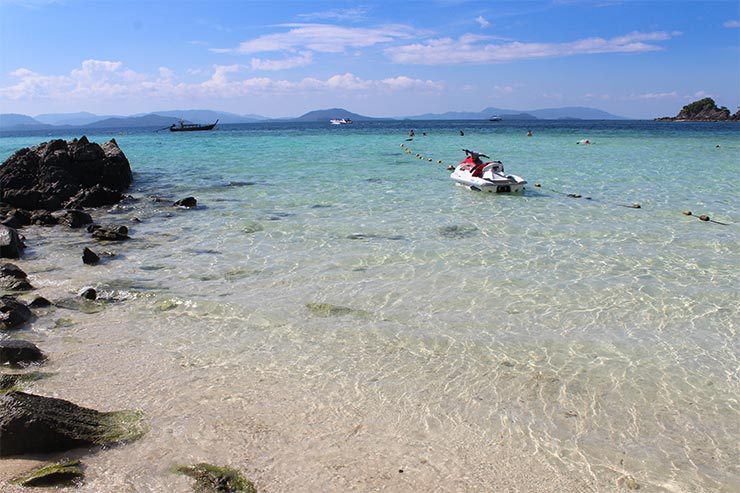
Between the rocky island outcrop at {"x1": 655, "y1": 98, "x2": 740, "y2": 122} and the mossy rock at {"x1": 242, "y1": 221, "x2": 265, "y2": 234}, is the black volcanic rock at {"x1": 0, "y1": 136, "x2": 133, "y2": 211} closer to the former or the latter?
the mossy rock at {"x1": 242, "y1": 221, "x2": 265, "y2": 234}

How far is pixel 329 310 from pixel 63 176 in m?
18.0

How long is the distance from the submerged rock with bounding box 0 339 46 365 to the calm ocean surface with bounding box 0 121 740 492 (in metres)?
0.23

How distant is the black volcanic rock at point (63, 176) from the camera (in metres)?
20.5

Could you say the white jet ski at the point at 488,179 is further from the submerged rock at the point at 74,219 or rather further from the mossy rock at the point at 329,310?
the submerged rock at the point at 74,219

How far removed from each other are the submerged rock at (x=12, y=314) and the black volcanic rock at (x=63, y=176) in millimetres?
12886

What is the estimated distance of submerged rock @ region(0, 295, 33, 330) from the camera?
336 inches

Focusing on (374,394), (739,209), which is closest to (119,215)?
(374,394)

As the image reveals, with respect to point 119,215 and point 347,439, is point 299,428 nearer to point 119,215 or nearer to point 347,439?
point 347,439

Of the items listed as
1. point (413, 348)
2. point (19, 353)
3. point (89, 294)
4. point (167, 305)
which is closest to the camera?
point (19, 353)

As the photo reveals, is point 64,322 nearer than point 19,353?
No

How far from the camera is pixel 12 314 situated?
28.3 ft

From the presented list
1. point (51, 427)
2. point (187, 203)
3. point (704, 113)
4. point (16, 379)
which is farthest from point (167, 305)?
point (704, 113)

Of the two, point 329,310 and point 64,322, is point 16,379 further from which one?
point 329,310

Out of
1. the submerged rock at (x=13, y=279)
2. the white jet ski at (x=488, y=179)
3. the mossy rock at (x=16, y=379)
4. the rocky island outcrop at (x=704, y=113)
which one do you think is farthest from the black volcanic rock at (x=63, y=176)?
the rocky island outcrop at (x=704, y=113)
